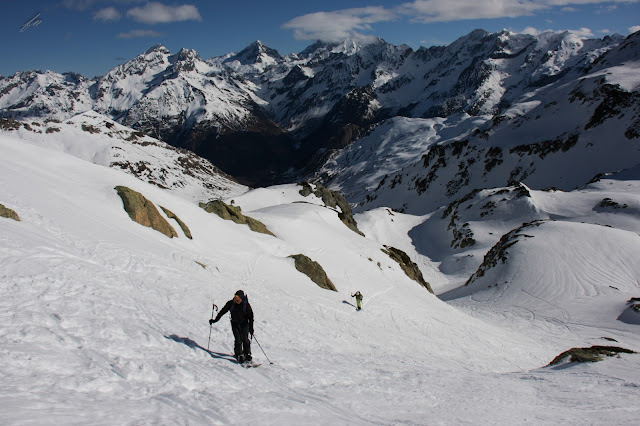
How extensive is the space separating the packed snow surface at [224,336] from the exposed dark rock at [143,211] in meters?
0.57

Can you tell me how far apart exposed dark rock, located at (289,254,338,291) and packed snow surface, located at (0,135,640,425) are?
37.9 inches

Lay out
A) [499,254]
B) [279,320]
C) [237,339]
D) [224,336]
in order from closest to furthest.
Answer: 1. [237,339]
2. [224,336]
3. [279,320]
4. [499,254]

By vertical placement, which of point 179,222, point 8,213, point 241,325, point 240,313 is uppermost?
point 179,222

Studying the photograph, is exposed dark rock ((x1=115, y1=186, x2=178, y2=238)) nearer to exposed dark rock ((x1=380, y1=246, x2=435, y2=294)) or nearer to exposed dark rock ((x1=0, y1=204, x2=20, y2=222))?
exposed dark rock ((x1=0, y1=204, x2=20, y2=222))

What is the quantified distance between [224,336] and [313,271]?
1561 centimetres

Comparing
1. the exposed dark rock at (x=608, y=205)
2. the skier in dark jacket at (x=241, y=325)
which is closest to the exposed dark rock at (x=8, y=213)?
the skier in dark jacket at (x=241, y=325)

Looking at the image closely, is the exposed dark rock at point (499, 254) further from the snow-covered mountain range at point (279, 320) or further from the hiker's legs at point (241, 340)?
the hiker's legs at point (241, 340)

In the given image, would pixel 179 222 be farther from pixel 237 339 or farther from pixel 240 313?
pixel 237 339

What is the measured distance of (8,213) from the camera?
15.8 metres

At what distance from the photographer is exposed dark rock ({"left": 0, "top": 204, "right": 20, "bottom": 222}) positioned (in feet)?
51.1

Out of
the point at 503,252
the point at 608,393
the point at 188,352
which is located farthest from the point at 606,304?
the point at 188,352

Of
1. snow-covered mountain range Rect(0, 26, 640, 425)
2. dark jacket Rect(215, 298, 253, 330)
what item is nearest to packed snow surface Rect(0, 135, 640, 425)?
snow-covered mountain range Rect(0, 26, 640, 425)

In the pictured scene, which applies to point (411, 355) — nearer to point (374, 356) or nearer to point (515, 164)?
point (374, 356)

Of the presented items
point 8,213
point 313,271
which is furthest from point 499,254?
point 8,213
